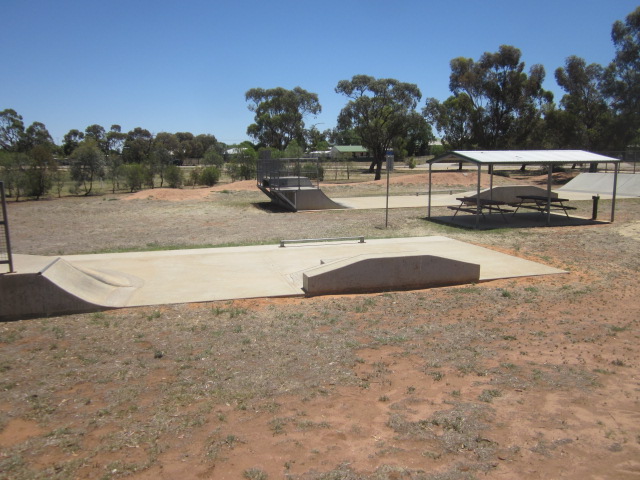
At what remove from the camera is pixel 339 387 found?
5219mm

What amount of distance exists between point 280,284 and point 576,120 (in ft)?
148

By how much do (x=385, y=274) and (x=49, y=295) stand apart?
533 cm

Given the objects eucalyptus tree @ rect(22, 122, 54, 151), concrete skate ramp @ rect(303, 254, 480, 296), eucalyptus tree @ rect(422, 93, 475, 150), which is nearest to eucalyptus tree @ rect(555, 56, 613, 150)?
eucalyptus tree @ rect(422, 93, 475, 150)

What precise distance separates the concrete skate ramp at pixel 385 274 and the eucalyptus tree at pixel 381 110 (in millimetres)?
38820

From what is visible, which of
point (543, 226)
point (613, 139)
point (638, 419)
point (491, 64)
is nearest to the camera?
point (638, 419)

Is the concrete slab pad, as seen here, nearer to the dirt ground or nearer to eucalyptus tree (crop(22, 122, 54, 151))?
the dirt ground

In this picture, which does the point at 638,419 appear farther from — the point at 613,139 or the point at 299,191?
the point at 613,139

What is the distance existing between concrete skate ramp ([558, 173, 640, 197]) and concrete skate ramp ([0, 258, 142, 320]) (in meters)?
29.4

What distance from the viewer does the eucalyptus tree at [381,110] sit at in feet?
156

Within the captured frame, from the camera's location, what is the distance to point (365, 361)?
588 centimetres

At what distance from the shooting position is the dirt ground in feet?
13.0

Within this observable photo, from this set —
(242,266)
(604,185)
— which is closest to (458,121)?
(604,185)

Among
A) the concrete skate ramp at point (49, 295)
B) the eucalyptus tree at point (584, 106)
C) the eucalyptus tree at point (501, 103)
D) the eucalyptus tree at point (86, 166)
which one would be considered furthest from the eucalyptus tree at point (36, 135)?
the concrete skate ramp at point (49, 295)

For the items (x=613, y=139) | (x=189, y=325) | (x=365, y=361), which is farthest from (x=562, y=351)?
(x=613, y=139)
